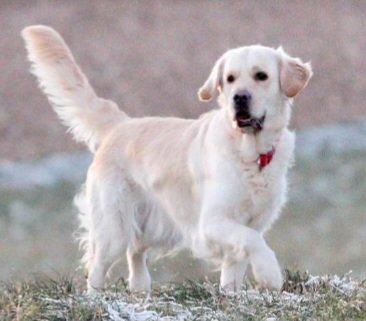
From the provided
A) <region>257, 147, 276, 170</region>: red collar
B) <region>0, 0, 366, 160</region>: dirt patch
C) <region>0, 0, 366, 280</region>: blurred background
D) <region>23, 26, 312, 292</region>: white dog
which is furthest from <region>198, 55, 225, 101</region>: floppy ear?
<region>0, 0, 366, 160</region>: dirt patch

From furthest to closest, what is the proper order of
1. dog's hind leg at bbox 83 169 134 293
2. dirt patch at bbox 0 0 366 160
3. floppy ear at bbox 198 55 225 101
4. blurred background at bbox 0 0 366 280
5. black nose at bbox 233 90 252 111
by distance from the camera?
dirt patch at bbox 0 0 366 160 < blurred background at bbox 0 0 366 280 < dog's hind leg at bbox 83 169 134 293 < floppy ear at bbox 198 55 225 101 < black nose at bbox 233 90 252 111

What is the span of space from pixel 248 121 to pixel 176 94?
35.8ft

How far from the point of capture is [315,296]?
27.2 ft

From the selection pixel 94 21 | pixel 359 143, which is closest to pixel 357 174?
pixel 359 143

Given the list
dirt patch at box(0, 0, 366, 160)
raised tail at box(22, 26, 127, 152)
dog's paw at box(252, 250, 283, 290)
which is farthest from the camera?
dirt patch at box(0, 0, 366, 160)

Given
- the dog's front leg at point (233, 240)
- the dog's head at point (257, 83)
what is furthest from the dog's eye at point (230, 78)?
the dog's front leg at point (233, 240)

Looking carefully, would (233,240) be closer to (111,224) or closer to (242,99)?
(242,99)

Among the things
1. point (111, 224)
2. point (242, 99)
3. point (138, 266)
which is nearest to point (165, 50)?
point (138, 266)

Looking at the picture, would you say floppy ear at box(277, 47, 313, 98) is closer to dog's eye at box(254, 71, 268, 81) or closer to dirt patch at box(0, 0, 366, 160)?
dog's eye at box(254, 71, 268, 81)

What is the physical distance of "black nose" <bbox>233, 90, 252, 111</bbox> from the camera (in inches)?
353

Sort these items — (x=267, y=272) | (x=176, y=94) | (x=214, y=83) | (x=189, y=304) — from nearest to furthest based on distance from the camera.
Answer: (x=189, y=304)
(x=267, y=272)
(x=214, y=83)
(x=176, y=94)

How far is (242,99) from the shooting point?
897 cm

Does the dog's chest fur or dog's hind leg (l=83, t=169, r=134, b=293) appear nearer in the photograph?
the dog's chest fur

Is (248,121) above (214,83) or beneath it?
beneath
